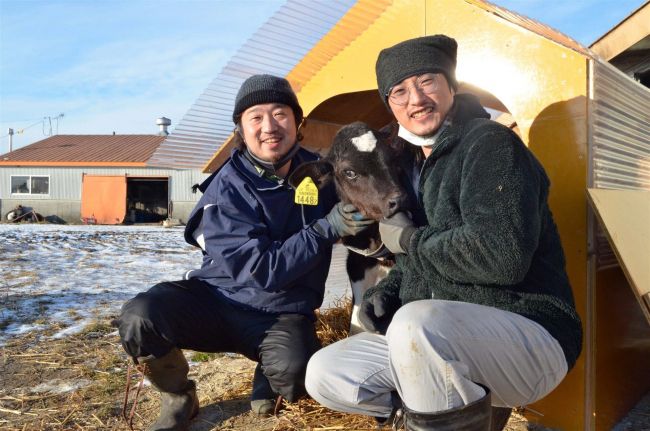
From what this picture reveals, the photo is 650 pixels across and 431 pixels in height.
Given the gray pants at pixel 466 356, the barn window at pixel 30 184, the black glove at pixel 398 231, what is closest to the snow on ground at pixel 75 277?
the black glove at pixel 398 231

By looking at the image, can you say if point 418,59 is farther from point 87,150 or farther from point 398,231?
point 87,150

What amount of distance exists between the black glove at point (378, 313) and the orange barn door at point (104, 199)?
74.9ft

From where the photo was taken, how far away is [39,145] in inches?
1105

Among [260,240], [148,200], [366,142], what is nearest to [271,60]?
[366,142]

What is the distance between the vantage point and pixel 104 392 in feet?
10.5

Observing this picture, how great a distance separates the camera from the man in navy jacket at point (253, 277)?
8.59 ft

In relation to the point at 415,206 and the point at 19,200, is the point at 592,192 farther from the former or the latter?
the point at 19,200

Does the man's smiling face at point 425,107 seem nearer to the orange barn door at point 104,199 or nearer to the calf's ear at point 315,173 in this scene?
the calf's ear at point 315,173

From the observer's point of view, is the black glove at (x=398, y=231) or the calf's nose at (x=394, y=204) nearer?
the black glove at (x=398, y=231)

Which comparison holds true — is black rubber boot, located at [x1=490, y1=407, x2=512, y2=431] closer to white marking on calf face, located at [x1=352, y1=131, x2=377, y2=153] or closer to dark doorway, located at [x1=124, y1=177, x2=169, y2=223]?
white marking on calf face, located at [x1=352, y1=131, x2=377, y2=153]

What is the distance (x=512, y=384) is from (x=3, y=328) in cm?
422

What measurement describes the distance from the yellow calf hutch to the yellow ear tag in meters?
1.01

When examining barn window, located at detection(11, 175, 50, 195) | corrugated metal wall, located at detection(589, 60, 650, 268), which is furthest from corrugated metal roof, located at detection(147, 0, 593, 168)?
barn window, located at detection(11, 175, 50, 195)

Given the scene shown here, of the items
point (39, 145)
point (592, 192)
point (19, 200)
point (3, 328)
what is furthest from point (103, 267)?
A: point (39, 145)
